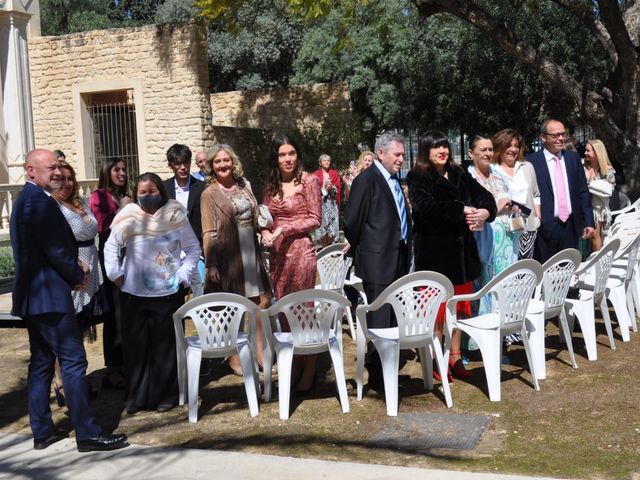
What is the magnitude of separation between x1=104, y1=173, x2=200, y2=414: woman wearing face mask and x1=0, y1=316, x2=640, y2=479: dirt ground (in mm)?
206

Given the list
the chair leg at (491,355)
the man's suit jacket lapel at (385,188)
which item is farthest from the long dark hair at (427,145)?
the chair leg at (491,355)

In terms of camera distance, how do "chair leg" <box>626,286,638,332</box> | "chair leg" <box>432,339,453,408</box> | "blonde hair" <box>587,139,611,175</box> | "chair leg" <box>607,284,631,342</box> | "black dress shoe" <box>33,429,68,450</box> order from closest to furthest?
1. "black dress shoe" <box>33,429,68,450</box>
2. "chair leg" <box>432,339,453,408</box>
3. "chair leg" <box>607,284,631,342</box>
4. "chair leg" <box>626,286,638,332</box>
5. "blonde hair" <box>587,139,611,175</box>

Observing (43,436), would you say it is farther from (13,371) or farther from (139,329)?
(13,371)

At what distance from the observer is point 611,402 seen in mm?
5203

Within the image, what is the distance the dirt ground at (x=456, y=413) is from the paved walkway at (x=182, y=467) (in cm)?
17

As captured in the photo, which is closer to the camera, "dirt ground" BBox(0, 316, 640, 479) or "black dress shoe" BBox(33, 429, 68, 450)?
→ "dirt ground" BBox(0, 316, 640, 479)

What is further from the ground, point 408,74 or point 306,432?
point 408,74

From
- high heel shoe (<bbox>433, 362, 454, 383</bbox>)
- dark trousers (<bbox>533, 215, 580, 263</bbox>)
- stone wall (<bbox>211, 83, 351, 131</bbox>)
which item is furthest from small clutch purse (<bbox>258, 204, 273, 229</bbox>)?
stone wall (<bbox>211, 83, 351, 131</bbox>)

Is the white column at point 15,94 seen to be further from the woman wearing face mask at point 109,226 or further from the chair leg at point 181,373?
the chair leg at point 181,373

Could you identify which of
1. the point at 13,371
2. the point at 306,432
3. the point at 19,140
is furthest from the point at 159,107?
the point at 306,432

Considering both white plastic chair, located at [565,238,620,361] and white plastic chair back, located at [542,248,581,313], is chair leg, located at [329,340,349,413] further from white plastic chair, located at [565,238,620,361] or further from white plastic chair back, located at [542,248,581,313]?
white plastic chair, located at [565,238,620,361]

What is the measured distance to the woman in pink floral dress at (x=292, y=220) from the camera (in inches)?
226

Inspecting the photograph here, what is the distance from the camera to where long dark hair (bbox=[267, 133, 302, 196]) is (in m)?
5.74

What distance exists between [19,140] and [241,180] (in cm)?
1409
